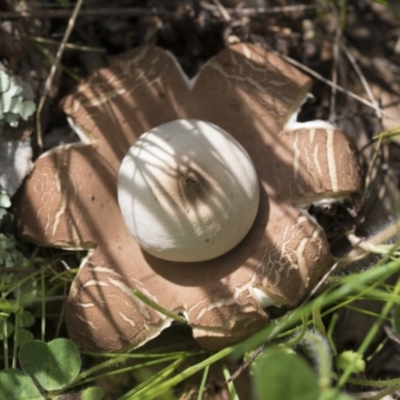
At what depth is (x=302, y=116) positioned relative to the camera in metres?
2.85

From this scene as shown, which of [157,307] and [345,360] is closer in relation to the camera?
[157,307]

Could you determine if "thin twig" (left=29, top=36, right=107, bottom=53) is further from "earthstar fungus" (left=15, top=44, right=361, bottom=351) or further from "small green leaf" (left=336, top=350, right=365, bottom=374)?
"small green leaf" (left=336, top=350, right=365, bottom=374)

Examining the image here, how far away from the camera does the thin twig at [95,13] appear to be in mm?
2480

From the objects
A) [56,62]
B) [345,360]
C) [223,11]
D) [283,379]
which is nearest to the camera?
[283,379]

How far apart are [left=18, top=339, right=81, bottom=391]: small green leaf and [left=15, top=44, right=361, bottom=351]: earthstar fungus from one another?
19 centimetres

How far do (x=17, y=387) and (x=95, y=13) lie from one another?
1694 mm

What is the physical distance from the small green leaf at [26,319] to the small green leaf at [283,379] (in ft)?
4.16

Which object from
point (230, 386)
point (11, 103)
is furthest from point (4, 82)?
point (230, 386)

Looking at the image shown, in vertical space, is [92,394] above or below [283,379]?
below

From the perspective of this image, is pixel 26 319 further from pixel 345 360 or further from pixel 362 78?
pixel 362 78

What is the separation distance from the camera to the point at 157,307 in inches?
79.9

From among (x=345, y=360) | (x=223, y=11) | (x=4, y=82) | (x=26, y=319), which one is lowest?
(x=345, y=360)

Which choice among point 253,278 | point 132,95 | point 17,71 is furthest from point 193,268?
point 17,71

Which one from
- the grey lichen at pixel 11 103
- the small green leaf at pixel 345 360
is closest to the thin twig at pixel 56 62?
the grey lichen at pixel 11 103
